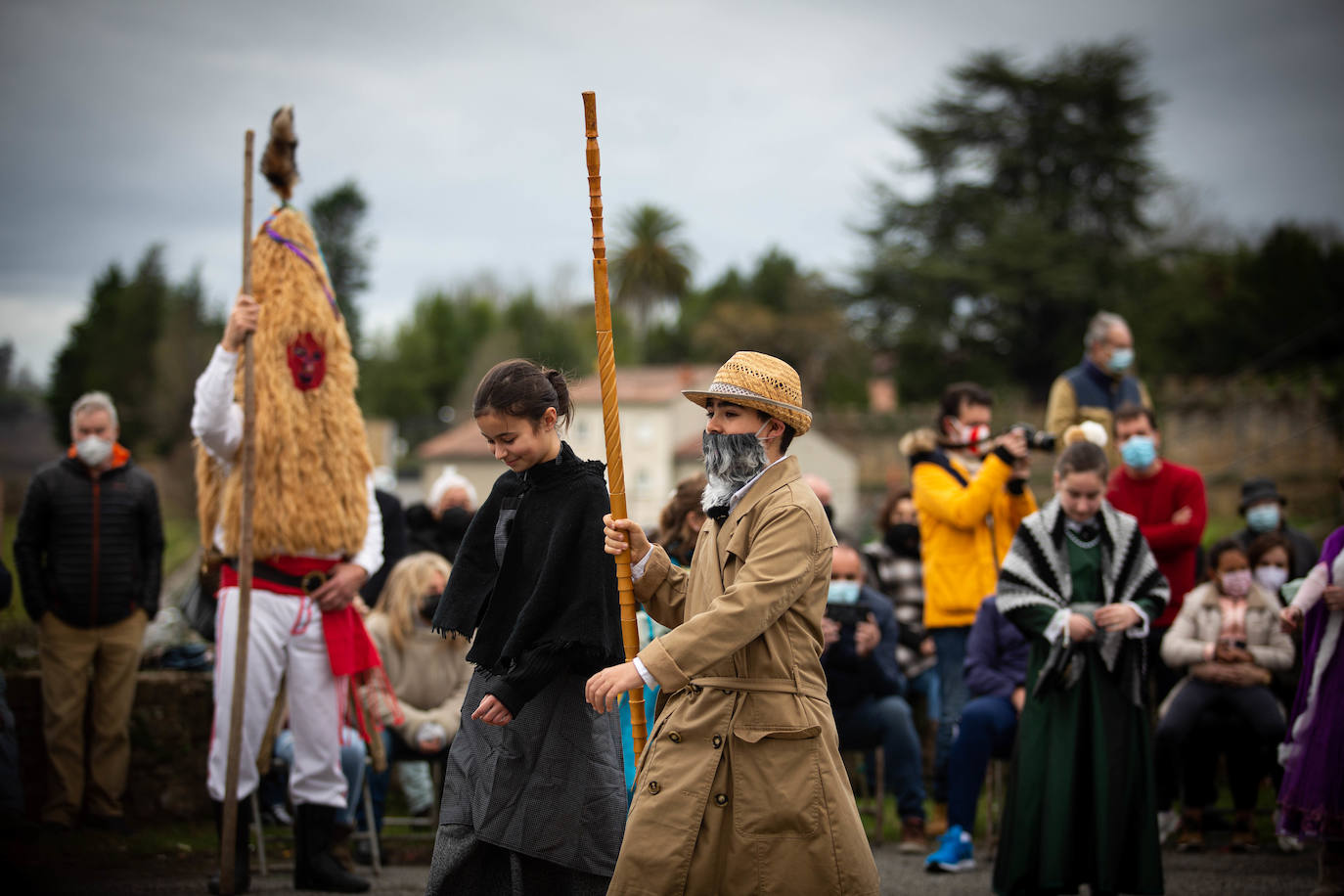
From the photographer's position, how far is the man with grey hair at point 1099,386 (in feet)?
25.2

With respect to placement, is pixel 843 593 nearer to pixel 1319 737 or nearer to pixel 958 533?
pixel 958 533

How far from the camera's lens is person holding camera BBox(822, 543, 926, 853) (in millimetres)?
7012

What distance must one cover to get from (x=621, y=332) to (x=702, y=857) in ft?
216

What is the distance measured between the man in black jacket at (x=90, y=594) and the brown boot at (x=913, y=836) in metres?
4.33

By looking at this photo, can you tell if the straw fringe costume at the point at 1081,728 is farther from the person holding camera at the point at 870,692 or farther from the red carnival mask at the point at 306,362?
the red carnival mask at the point at 306,362

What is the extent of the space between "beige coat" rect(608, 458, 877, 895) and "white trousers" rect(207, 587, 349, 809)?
242 cm

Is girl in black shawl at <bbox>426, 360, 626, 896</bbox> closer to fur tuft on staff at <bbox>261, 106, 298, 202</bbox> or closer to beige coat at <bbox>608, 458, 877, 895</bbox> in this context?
beige coat at <bbox>608, 458, 877, 895</bbox>

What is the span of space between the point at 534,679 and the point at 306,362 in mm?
2612

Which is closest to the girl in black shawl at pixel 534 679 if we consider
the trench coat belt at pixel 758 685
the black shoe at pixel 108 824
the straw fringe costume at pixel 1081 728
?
the trench coat belt at pixel 758 685

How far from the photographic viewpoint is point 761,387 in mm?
3734

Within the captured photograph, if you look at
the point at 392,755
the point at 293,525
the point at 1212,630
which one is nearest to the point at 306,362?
the point at 293,525

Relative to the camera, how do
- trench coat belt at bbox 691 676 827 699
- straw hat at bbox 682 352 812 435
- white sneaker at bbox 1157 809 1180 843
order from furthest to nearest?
white sneaker at bbox 1157 809 1180 843, straw hat at bbox 682 352 812 435, trench coat belt at bbox 691 676 827 699

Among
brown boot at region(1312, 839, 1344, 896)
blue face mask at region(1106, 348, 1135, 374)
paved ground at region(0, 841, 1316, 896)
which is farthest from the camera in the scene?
blue face mask at region(1106, 348, 1135, 374)

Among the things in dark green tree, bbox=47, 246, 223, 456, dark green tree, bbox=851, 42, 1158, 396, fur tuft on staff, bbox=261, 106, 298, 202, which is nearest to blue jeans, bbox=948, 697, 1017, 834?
fur tuft on staff, bbox=261, 106, 298, 202
